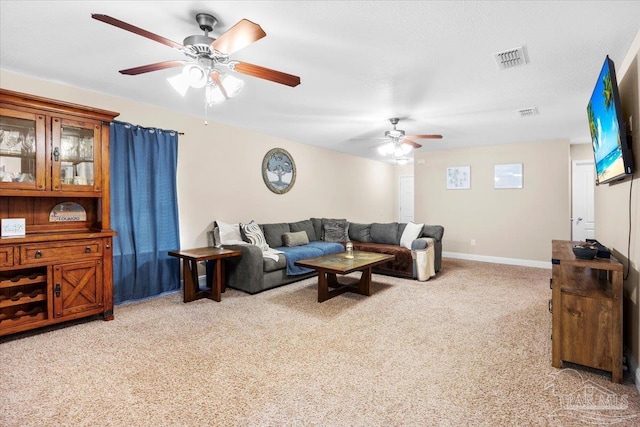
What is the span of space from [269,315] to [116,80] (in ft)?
9.37

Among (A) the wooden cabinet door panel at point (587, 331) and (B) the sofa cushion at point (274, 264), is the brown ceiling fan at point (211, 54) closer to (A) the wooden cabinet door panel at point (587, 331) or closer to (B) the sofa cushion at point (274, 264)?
(B) the sofa cushion at point (274, 264)

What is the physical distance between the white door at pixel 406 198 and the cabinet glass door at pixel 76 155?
7.83 m

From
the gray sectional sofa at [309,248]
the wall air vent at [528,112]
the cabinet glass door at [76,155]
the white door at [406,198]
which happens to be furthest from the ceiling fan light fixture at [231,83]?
the white door at [406,198]

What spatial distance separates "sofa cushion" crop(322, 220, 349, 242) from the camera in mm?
6039

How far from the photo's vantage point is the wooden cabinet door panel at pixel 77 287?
9.45 feet

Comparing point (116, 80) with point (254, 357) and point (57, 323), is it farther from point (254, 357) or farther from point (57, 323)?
point (254, 357)

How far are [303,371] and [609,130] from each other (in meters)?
2.84

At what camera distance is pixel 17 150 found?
9.34ft

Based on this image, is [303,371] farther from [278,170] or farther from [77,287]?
[278,170]

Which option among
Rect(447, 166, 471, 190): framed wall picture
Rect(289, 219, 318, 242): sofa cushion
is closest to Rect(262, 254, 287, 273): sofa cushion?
Rect(289, 219, 318, 242): sofa cushion

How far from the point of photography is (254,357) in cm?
244

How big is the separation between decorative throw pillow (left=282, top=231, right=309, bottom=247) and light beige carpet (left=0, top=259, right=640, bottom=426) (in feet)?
5.75

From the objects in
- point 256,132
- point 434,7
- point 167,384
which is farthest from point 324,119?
point 167,384

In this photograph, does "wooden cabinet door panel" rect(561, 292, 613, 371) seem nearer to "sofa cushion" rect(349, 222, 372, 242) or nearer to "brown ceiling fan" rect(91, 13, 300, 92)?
"brown ceiling fan" rect(91, 13, 300, 92)
